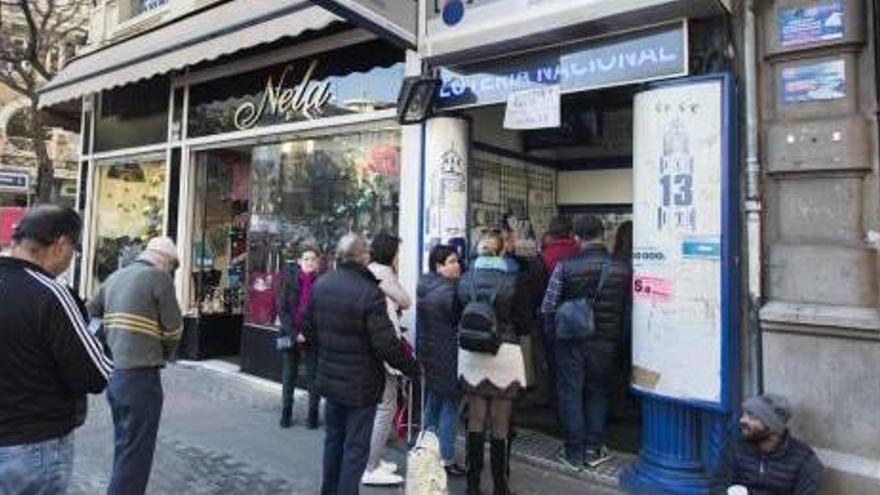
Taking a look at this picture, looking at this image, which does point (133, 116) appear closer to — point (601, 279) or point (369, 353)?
point (601, 279)

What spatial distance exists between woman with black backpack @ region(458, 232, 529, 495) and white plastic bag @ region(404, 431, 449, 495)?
59 centimetres

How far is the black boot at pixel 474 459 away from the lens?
5.44 m

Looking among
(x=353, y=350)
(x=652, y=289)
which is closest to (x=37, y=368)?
(x=353, y=350)

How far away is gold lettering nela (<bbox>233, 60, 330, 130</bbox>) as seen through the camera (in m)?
8.88

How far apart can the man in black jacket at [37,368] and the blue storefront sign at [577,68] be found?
13.3 ft

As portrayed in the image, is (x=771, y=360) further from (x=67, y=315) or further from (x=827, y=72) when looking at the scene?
(x=67, y=315)

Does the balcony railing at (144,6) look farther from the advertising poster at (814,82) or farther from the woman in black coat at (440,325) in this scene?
the advertising poster at (814,82)

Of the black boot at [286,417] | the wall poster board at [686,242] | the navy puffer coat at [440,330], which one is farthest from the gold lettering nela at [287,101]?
the wall poster board at [686,242]

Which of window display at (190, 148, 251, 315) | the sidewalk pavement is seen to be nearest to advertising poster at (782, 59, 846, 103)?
the sidewalk pavement

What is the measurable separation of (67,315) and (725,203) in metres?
3.88

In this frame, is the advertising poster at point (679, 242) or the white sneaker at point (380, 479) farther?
the white sneaker at point (380, 479)

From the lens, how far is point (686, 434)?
5473mm

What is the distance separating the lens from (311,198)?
9.28m

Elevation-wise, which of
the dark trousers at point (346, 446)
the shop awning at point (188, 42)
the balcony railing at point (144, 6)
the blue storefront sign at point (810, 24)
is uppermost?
the balcony railing at point (144, 6)
